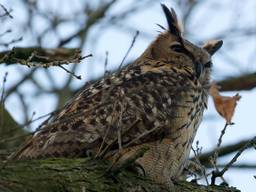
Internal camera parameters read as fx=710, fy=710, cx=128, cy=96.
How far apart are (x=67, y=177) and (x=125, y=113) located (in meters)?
1.06

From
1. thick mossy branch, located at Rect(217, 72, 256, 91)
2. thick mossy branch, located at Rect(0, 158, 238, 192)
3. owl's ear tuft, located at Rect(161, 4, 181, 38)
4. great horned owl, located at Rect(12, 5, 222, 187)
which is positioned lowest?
thick mossy branch, located at Rect(0, 158, 238, 192)

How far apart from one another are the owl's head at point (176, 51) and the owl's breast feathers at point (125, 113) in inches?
10.7

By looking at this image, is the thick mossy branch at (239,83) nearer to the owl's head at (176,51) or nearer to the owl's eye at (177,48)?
the owl's head at (176,51)

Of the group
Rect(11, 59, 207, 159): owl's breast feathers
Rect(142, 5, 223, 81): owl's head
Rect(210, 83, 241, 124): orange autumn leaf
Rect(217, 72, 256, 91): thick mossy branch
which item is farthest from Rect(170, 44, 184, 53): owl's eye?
Rect(210, 83, 241, 124): orange autumn leaf

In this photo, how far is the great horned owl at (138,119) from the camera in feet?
13.3

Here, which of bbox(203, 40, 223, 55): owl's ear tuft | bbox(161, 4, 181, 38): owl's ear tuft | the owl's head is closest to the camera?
the owl's head

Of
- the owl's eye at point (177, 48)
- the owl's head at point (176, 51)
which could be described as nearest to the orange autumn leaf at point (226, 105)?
the owl's head at point (176, 51)

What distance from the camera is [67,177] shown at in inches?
133

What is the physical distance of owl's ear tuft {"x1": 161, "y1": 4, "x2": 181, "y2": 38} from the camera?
229 inches

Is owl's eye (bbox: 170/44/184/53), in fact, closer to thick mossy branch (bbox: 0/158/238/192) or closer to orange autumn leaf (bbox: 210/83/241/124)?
orange autumn leaf (bbox: 210/83/241/124)

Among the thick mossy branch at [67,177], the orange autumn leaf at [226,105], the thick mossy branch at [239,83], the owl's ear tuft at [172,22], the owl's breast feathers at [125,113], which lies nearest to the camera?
the thick mossy branch at [67,177]

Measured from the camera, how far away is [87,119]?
4.23 meters

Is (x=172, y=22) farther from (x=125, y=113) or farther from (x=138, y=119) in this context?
(x=138, y=119)

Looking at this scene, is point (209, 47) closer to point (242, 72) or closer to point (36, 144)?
point (242, 72)
